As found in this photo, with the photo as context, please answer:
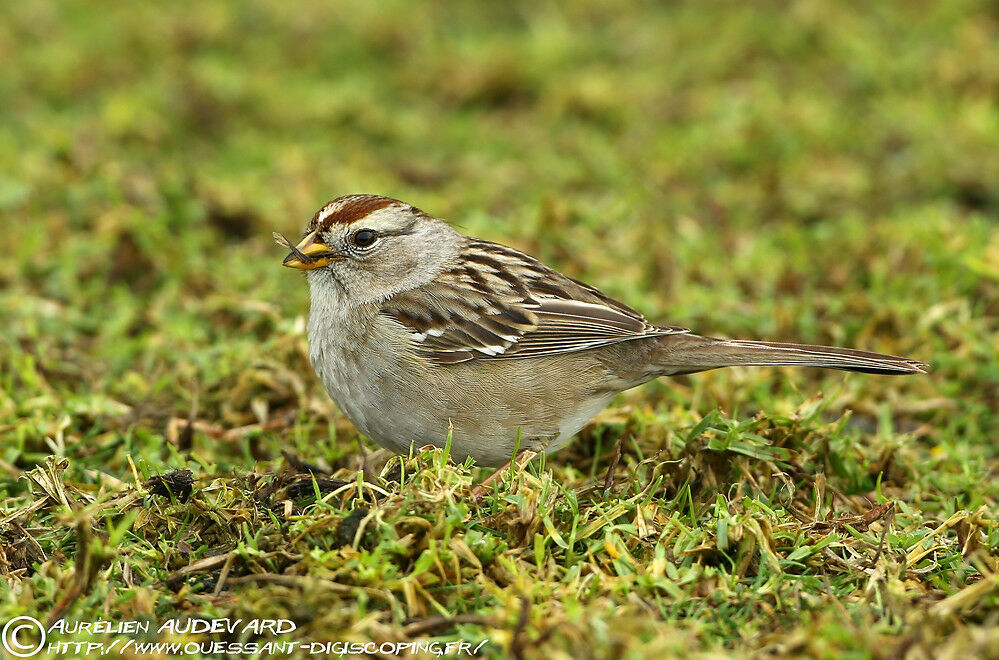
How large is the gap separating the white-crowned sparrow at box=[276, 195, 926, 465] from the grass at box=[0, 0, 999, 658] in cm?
28

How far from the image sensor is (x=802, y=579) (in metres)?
3.69

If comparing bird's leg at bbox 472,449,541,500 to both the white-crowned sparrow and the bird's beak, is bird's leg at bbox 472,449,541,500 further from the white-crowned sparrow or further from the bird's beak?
the bird's beak

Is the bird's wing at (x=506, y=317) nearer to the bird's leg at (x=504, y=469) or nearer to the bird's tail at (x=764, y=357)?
the bird's tail at (x=764, y=357)

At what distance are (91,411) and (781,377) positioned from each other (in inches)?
128

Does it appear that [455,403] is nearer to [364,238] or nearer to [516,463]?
[516,463]

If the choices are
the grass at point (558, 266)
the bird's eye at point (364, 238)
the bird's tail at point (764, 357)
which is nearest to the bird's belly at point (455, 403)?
the grass at point (558, 266)

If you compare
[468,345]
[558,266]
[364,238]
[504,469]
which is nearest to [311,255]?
[364,238]

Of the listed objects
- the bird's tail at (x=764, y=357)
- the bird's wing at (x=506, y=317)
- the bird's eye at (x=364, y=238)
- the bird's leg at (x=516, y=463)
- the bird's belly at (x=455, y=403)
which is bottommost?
the bird's leg at (x=516, y=463)

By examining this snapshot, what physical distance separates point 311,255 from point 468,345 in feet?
2.72

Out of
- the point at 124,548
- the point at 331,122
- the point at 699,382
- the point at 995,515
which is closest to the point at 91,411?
the point at 124,548

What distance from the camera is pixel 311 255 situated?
4.92 m

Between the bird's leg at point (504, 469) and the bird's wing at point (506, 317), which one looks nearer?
the bird's leg at point (504, 469)

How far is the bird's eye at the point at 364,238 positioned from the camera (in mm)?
4961

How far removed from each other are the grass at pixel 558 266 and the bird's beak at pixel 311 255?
2.04ft
